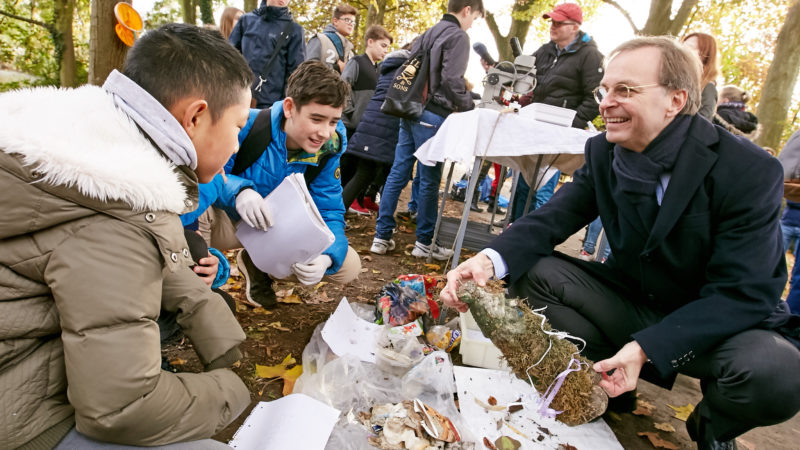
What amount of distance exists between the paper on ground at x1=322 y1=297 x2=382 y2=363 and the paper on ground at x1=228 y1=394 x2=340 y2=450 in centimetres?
45

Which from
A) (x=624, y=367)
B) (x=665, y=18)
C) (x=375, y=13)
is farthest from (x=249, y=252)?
(x=665, y=18)

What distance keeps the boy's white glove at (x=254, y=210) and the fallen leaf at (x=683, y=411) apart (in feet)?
7.53

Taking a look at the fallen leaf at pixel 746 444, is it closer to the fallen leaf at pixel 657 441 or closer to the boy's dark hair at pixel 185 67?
the fallen leaf at pixel 657 441

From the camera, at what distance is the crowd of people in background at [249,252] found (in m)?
0.85

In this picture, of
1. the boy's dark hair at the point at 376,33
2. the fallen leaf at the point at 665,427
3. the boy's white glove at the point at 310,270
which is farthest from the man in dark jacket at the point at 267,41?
the fallen leaf at the point at 665,427

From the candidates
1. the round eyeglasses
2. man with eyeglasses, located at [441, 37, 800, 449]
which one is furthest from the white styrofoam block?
the round eyeglasses

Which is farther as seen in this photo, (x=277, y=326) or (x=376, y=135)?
(x=376, y=135)

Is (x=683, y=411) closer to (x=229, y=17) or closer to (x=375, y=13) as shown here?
(x=229, y=17)

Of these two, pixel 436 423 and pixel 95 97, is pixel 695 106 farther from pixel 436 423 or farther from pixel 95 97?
pixel 95 97

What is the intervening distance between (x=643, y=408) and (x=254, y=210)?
221 centimetres

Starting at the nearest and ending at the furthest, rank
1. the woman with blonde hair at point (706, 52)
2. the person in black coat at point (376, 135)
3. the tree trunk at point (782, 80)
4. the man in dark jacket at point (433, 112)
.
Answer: the woman with blonde hair at point (706, 52), the man in dark jacket at point (433, 112), the person in black coat at point (376, 135), the tree trunk at point (782, 80)

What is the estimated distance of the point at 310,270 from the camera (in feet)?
7.26

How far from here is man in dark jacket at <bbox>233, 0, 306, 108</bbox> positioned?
4.19 meters

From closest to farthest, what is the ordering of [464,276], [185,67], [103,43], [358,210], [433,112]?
[185,67] → [464,276] → [433,112] → [103,43] → [358,210]
